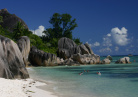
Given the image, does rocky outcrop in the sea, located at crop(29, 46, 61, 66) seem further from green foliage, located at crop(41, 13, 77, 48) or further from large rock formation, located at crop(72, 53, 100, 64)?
green foliage, located at crop(41, 13, 77, 48)

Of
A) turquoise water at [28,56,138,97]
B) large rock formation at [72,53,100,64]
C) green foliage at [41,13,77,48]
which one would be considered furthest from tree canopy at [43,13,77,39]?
turquoise water at [28,56,138,97]

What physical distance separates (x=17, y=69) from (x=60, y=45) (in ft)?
119

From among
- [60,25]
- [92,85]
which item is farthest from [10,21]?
[92,85]

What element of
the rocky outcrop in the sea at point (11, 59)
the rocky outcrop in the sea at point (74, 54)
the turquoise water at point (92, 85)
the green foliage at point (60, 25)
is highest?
the green foliage at point (60, 25)

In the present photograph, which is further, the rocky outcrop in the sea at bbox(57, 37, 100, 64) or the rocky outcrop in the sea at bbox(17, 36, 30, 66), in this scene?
the rocky outcrop in the sea at bbox(57, 37, 100, 64)

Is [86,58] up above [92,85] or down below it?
above

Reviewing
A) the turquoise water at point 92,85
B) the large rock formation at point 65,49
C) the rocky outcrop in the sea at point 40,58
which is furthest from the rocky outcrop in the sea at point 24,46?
the large rock formation at point 65,49

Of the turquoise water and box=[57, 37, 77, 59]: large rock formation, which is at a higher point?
Result: box=[57, 37, 77, 59]: large rock formation

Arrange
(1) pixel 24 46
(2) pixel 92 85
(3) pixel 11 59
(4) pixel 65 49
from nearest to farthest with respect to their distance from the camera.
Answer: (2) pixel 92 85
(3) pixel 11 59
(1) pixel 24 46
(4) pixel 65 49

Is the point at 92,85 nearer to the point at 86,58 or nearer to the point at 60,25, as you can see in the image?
the point at 86,58

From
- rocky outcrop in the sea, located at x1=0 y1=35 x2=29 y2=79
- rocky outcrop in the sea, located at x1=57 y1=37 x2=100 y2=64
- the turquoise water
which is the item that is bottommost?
the turquoise water

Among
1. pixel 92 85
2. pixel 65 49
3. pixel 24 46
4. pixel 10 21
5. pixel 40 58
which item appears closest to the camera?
pixel 92 85

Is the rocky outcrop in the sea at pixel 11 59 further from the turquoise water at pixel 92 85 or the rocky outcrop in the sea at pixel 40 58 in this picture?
the rocky outcrop in the sea at pixel 40 58

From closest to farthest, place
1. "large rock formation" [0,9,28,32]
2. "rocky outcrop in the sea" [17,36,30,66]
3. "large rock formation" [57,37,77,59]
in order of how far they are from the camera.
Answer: "rocky outcrop in the sea" [17,36,30,66], "large rock formation" [57,37,77,59], "large rock formation" [0,9,28,32]
